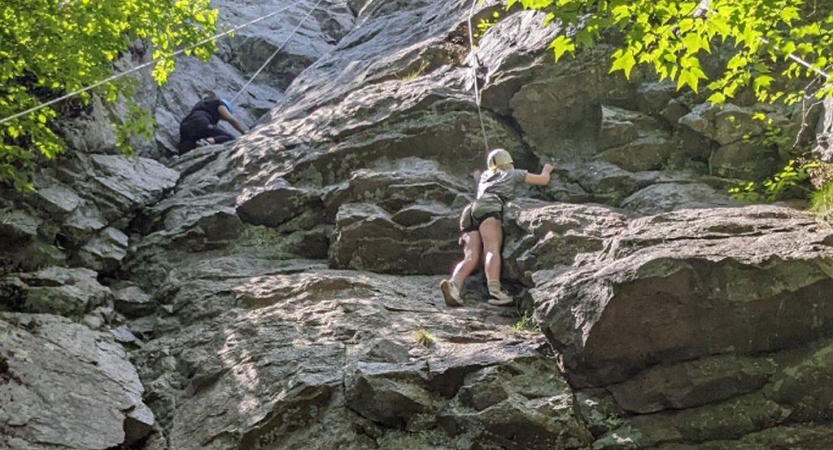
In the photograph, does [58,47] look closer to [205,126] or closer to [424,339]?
[424,339]

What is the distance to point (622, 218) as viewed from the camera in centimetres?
798

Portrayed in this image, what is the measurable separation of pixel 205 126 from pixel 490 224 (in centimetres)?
798

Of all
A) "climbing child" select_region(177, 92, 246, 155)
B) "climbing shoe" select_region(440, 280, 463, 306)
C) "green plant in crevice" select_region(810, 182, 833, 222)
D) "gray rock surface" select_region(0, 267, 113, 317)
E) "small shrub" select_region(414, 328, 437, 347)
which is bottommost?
"small shrub" select_region(414, 328, 437, 347)

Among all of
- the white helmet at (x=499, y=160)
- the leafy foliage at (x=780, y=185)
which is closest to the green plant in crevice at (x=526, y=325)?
the white helmet at (x=499, y=160)

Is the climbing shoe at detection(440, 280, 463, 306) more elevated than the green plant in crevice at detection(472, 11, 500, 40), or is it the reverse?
the green plant in crevice at detection(472, 11, 500, 40)

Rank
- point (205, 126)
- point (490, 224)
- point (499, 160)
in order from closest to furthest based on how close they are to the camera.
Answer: point (490, 224), point (499, 160), point (205, 126)

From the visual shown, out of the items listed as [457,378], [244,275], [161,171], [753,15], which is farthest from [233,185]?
[753,15]

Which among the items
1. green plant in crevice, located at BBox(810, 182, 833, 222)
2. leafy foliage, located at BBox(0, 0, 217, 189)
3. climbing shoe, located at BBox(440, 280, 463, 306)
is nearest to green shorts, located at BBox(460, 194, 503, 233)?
climbing shoe, located at BBox(440, 280, 463, 306)

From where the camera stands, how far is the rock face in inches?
217

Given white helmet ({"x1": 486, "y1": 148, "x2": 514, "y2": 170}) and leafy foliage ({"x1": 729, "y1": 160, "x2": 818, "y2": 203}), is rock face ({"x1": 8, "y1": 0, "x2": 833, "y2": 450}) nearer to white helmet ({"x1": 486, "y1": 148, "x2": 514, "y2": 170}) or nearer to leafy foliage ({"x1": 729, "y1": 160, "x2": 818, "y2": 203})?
leafy foliage ({"x1": 729, "y1": 160, "x2": 818, "y2": 203})

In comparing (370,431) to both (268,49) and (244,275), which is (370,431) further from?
(268,49)

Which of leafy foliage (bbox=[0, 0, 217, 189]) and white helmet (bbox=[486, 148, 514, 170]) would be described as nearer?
leafy foliage (bbox=[0, 0, 217, 189])

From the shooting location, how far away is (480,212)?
835 centimetres

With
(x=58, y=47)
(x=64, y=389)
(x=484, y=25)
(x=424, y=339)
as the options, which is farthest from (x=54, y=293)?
(x=484, y=25)
